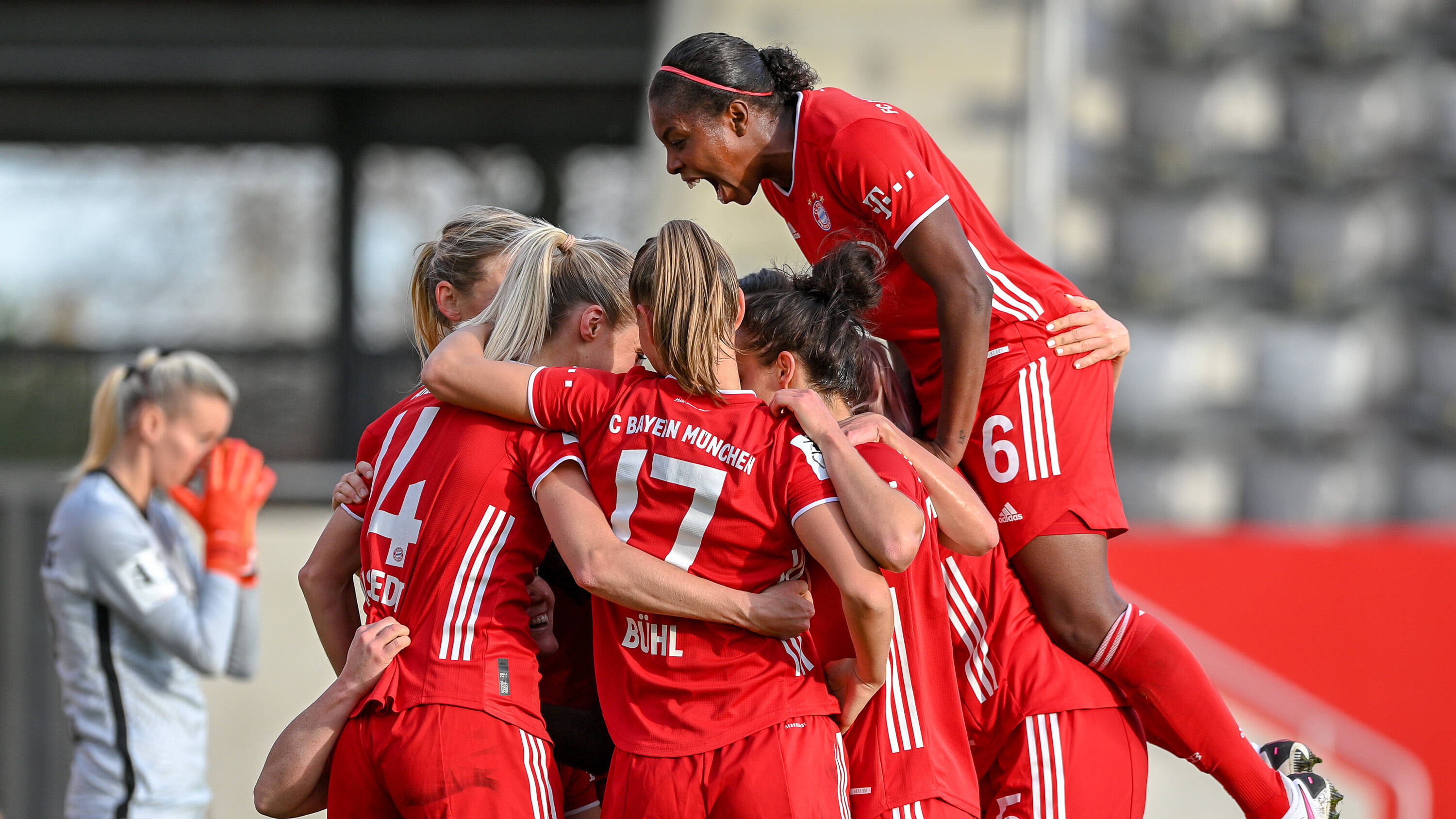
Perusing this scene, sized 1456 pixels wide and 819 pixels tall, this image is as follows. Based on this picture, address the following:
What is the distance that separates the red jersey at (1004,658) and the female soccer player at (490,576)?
661mm

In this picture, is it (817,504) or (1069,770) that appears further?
(1069,770)

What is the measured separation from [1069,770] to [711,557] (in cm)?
97

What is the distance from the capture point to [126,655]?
12.7 feet

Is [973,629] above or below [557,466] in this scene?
below

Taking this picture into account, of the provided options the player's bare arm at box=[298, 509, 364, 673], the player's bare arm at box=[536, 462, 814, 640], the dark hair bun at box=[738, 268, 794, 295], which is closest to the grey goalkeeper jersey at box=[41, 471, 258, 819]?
the player's bare arm at box=[298, 509, 364, 673]

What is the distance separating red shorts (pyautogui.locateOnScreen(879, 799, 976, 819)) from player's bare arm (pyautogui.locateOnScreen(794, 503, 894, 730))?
0.30 meters

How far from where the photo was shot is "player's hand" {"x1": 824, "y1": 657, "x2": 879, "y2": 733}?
7.09 feet

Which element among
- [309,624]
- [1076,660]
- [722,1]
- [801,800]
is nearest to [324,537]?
[801,800]

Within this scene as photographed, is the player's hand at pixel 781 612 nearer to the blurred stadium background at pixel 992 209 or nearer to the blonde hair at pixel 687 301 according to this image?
the blonde hair at pixel 687 301

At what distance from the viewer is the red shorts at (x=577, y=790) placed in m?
2.45

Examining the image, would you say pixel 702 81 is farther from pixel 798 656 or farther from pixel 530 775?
pixel 530 775

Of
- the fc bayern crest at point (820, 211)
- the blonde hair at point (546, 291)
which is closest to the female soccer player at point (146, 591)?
the blonde hair at point (546, 291)

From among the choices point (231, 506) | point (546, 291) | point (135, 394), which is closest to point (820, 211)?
point (546, 291)

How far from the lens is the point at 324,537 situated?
8.14 feet
